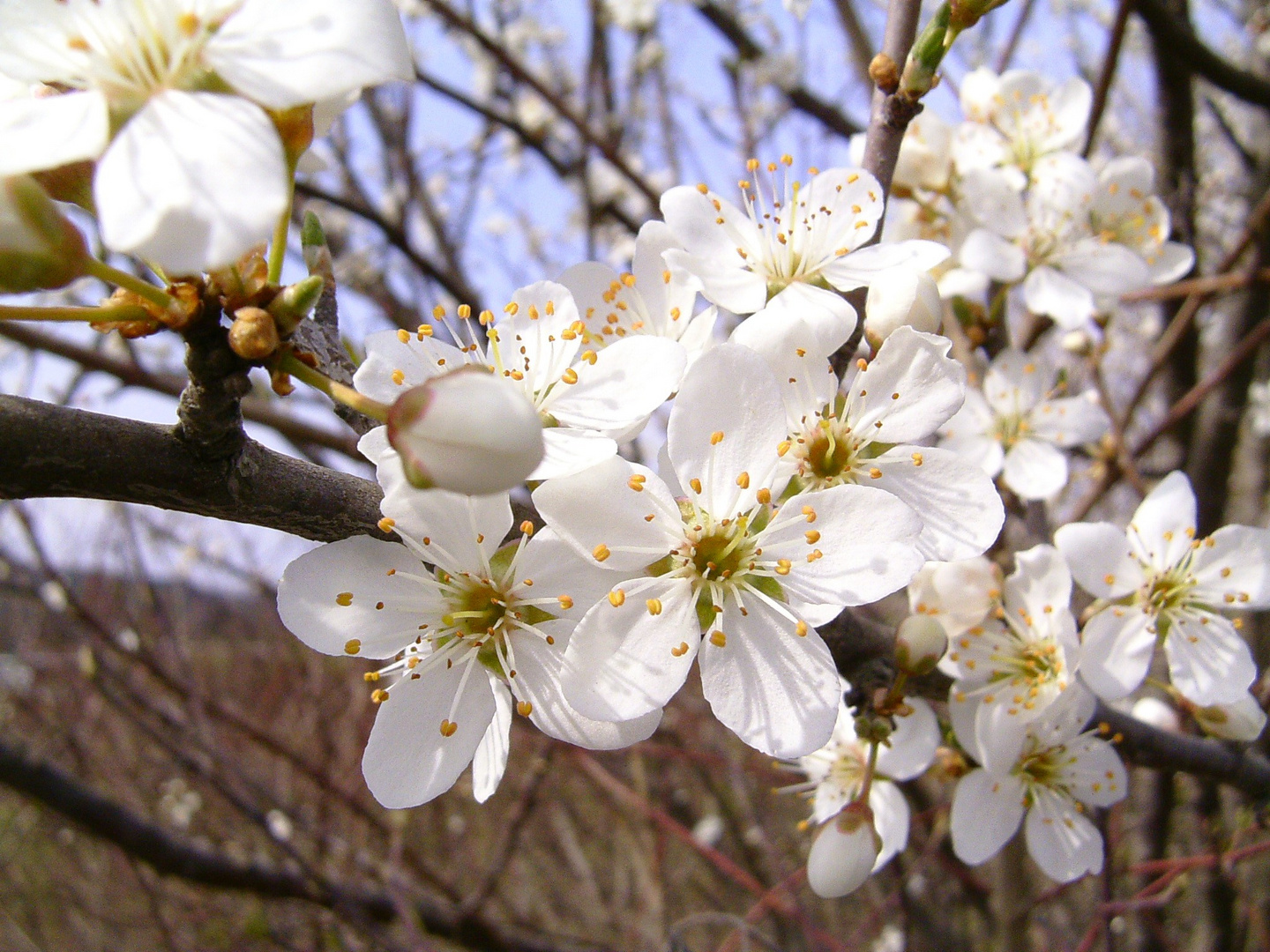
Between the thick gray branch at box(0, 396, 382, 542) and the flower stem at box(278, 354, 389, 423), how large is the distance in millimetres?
78

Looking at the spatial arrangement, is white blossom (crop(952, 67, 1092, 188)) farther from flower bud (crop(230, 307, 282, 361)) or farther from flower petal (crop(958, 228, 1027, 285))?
flower bud (crop(230, 307, 282, 361))

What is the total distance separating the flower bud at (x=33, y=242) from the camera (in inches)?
22.8

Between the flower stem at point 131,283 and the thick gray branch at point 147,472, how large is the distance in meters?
0.10

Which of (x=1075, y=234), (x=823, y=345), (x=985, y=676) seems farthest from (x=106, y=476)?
(x=1075, y=234)

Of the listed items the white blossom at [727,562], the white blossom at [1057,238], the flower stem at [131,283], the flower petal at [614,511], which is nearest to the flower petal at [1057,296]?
the white blossom at [1057,238]

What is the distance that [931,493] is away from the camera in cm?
95

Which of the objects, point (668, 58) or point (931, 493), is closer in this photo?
point (931, 493)

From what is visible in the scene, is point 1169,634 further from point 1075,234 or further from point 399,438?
point 399,438

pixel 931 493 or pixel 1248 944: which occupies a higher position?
pixel 931 493

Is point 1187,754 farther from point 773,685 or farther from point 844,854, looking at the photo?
point 773,685

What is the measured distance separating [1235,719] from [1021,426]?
61cm

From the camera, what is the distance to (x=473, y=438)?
0.57 m

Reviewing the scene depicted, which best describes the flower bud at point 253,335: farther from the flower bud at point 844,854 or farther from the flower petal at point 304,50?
the flower bud at point 844,854

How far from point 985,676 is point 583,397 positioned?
681mm
